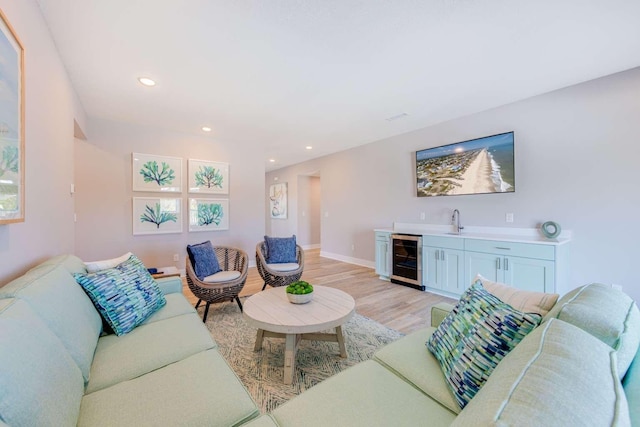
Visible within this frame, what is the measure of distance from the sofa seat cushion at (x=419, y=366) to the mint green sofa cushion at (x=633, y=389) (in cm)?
47

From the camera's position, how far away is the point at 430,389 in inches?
39.5

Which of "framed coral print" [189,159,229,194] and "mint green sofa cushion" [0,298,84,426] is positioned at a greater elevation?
"framed coral print" [189,159,229,194]

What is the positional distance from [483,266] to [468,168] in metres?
1.35

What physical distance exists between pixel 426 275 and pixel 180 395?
3.36m

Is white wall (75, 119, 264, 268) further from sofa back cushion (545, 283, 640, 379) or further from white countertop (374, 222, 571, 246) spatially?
sofa back cushion (545, 283, 640, 379)

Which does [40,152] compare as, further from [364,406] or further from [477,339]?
[477,339]

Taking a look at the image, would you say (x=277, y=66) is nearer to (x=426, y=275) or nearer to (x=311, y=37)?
(x=311, y=37)

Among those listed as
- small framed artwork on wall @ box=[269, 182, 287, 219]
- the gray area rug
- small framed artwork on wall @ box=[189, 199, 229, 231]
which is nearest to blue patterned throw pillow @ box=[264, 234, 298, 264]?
the gray area rug

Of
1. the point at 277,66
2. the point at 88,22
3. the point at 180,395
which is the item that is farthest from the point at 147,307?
the point at 277,66

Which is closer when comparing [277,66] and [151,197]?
[277,66]

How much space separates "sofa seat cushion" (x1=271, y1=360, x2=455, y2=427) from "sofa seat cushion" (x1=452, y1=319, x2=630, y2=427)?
1.23ft

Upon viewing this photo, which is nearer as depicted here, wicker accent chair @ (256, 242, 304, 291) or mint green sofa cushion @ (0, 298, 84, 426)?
mint green sofa cushion @ (0, 298, 84, 426)

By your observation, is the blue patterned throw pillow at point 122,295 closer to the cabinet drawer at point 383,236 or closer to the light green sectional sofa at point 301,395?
the light green sectional sofa at point 301,395

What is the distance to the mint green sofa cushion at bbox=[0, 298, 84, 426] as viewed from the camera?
65 cm
